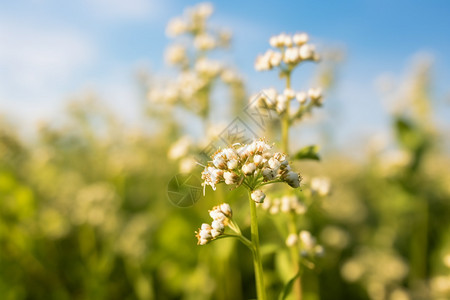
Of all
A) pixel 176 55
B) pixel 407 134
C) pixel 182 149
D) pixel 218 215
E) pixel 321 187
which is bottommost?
pixel 218 215

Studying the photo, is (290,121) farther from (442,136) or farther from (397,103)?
(442,136)

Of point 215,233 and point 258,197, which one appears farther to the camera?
point 215,233

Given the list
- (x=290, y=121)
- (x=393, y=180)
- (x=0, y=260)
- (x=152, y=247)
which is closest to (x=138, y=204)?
(x=152, y=247)

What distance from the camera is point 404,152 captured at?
5504mm

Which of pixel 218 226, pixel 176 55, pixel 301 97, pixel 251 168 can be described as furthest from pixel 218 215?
pixel 176 55

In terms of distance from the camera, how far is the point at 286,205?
2801 mm

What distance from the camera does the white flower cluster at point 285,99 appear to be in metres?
2.76

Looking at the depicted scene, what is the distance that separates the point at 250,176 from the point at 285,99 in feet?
3.16

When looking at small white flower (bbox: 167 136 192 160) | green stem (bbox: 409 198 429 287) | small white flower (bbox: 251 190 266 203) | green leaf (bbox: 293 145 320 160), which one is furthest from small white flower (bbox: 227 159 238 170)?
green stem (bbox: 409 198 429 287)

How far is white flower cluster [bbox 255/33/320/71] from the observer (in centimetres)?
291

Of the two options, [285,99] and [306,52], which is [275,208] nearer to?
[285,99]

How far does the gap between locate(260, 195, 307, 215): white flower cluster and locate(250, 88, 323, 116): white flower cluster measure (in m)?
0.67

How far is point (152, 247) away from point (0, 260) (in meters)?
2.16

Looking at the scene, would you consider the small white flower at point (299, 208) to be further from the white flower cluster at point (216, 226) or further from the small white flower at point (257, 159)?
the small white flower at point (257, 159)
